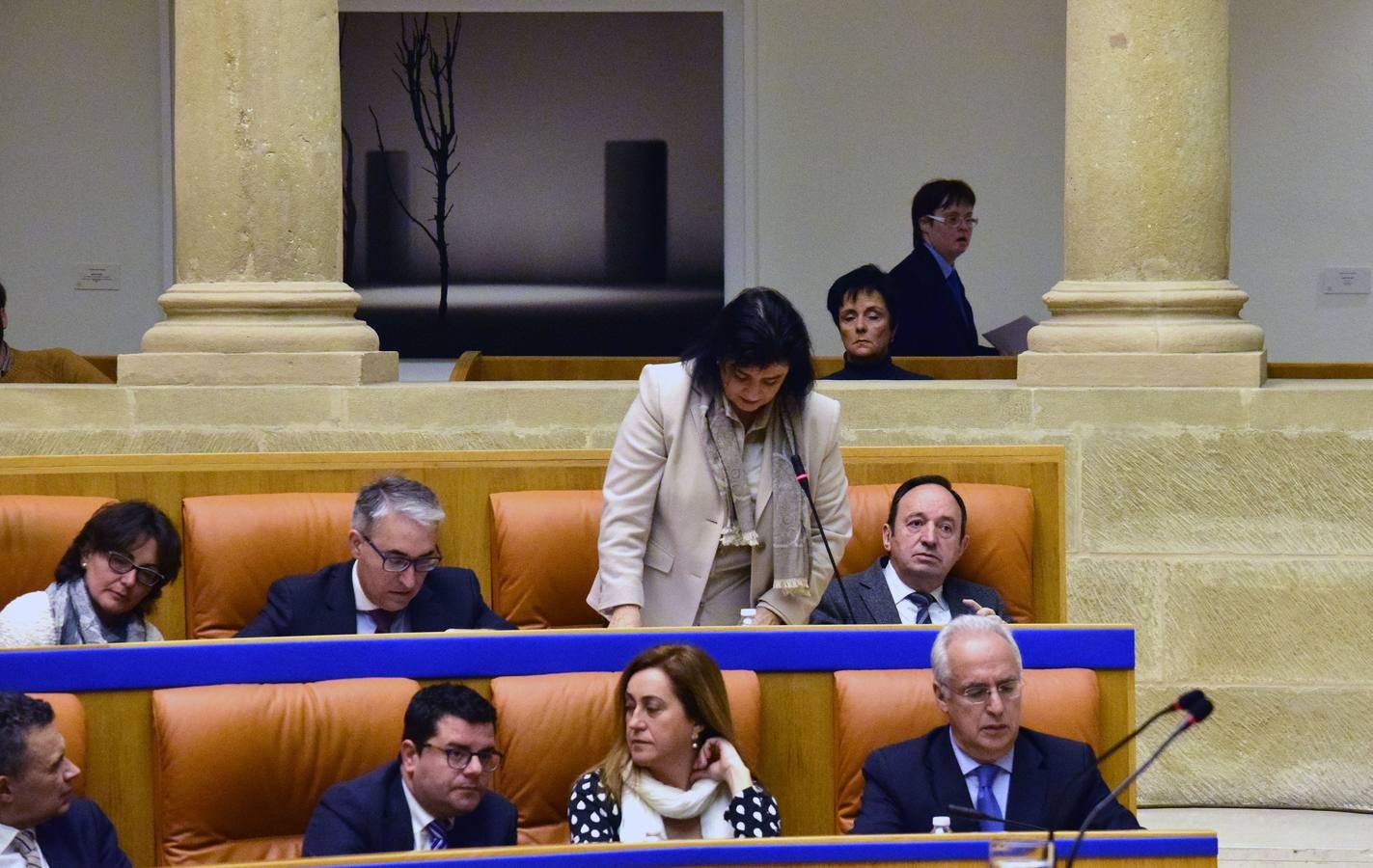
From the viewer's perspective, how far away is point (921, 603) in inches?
175

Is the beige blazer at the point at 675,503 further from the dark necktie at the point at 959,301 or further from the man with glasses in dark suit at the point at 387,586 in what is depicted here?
the dark necktie at the point at 959,301

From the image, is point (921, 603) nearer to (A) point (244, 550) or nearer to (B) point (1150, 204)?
(A) point (244, 550)

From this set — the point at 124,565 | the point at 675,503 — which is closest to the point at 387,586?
the point at 124,565

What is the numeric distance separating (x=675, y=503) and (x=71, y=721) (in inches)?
52.9

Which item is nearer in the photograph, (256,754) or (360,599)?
(256,754)

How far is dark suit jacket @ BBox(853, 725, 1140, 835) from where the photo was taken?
3.58 metres

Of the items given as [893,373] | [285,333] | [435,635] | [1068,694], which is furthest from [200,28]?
[1068,694]

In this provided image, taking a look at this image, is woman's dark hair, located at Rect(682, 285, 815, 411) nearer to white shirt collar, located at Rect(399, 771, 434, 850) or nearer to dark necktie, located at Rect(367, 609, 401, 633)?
dark necktie, located at Rect(367, 609, 401, 633)

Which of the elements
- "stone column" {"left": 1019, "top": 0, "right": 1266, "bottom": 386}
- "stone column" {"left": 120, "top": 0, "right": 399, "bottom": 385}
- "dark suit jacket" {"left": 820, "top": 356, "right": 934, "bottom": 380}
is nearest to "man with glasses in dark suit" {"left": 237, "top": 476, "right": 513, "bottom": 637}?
"stone column" {"left": 120, "top": 0, "right": 399, "bottom": 385}

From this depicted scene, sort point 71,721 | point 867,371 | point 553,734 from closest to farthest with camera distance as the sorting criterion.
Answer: point 71,721
point 553,734
point 867,371

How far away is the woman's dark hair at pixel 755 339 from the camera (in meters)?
4.05

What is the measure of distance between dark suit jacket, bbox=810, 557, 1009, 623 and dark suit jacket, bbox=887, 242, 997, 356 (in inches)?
97.7

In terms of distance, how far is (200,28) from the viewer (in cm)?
562

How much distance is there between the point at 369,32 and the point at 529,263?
4.15 ft
